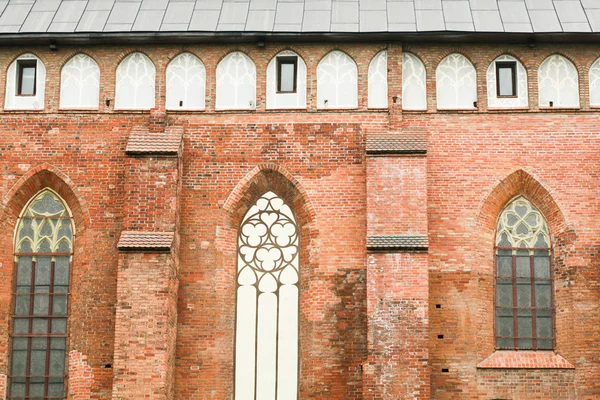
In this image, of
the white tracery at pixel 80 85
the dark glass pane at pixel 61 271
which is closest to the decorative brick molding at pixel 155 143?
the white tracery at pixel 80 85

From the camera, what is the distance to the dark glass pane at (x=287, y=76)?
20.0m

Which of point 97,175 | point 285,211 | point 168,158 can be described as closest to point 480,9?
point 285,211

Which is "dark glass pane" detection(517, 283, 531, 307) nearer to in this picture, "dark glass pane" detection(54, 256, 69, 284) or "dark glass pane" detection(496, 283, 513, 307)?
"dark glass pane" detection(496, 283, 513, 307)

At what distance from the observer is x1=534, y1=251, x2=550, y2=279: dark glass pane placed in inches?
761

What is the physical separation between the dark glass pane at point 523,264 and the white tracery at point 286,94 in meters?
5.04

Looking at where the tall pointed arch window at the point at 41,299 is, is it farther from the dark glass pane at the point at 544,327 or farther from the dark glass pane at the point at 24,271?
the dark glass pane at the point at 544,327

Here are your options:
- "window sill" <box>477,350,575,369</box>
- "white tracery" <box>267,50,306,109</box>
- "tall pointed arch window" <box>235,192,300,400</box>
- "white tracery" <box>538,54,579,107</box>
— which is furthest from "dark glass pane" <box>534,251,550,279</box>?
"white tracery" <box>267,50,306,109</box>

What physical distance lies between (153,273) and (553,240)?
7.54 metres

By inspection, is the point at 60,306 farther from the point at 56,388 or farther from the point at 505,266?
the point at 505,266

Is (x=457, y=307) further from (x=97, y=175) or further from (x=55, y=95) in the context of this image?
(x=55, y=95)

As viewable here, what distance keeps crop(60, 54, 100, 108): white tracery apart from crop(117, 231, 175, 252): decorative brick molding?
3.10 meters

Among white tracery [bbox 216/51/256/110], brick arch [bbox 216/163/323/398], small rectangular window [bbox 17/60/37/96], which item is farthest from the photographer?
small rectangular window [bbox 17/60/37/96]

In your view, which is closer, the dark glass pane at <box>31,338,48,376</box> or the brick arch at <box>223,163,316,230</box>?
the dark glass pane at <box>31,338,48,376</box>

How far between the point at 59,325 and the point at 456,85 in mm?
8874
